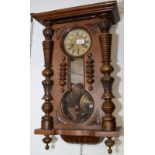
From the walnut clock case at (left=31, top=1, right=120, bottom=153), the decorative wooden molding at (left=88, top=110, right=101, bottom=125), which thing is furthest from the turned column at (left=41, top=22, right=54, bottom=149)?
the decorative wooden molding at (left=88, top=110, right=101, bottom=125)

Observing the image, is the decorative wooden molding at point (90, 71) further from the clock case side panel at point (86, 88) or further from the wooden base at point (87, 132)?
the wooden base at point (87, 132)

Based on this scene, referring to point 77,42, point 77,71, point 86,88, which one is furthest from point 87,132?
point 77,42

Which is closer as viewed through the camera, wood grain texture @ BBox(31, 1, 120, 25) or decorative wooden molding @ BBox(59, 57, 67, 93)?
wood grain texture @ BBox(31, 1, 120, 25)

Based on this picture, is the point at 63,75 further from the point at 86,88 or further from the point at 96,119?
the point at 96,119

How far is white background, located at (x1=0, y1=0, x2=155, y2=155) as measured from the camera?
0.35 metres

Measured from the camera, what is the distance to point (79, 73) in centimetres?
107

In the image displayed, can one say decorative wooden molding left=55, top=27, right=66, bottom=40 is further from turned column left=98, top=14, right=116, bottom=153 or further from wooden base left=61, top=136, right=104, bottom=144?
wooden base left=61, top=136, right=104, bottom=144

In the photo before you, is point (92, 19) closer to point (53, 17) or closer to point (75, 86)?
point (53, 17)
